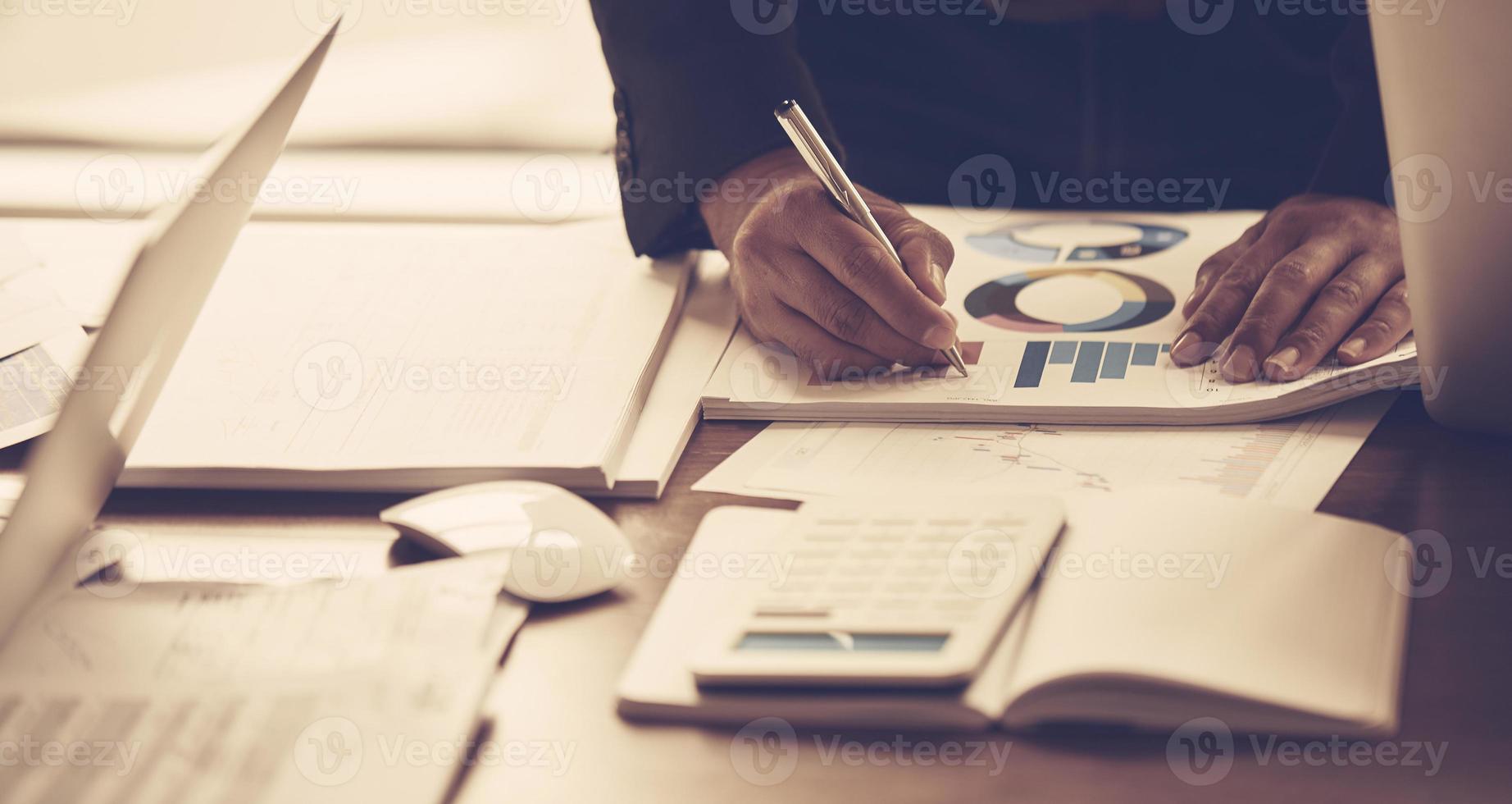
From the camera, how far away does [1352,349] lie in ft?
2.48

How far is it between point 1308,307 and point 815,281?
1.03 ft

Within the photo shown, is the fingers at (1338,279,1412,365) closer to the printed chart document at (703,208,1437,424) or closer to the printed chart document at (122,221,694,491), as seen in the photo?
the printed chart document at (703,208,1437,424)

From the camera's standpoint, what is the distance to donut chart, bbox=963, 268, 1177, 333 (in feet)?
2.81

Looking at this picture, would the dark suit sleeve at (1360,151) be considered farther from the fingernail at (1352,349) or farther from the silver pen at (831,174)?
the silver pen at (831,174)

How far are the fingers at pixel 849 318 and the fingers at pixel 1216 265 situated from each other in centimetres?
18

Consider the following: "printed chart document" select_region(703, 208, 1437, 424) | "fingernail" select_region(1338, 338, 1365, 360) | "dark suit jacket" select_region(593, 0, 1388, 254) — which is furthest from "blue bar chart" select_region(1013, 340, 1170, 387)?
"dark suit jacket" select_region(593, 0, 1388, 254)

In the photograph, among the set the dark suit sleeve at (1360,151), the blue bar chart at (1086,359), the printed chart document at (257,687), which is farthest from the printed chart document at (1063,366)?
the printed chart document at (257,687)

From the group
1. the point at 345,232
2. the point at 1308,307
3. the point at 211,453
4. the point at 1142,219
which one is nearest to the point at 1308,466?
the point at 1308,307

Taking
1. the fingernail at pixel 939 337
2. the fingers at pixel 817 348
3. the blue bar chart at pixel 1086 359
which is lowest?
the fingers at pixel 817 348

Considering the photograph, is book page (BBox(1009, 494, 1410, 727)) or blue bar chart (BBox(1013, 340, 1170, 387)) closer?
book page (BBox(1009, 494, 1410, 727))

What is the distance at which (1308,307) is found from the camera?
2.62 ft

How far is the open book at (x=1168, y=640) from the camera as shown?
0.46 metres

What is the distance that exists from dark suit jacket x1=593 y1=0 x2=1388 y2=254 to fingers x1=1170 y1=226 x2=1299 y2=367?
24 cm

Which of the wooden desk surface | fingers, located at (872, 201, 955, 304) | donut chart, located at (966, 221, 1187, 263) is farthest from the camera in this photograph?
donut chart, located at (966, 221, 1187, 263)
